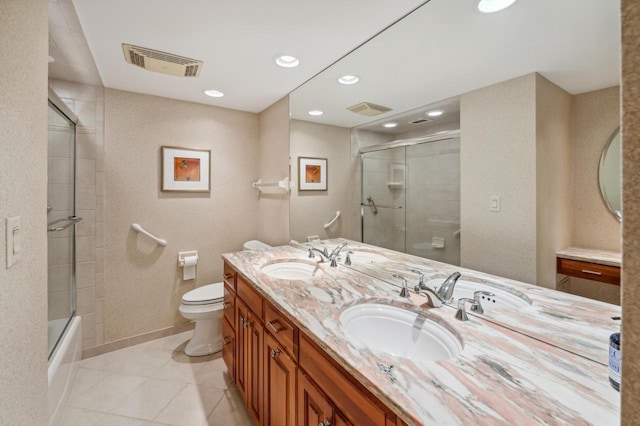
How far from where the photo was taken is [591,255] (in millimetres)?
831

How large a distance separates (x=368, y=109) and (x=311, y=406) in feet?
4.91

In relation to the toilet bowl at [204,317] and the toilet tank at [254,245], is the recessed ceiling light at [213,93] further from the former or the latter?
the toilet bowl at [204,317]

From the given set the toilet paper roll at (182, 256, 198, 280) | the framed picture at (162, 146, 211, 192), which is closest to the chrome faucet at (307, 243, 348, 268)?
the toilet paper roll at (182, 256, 198, 280)

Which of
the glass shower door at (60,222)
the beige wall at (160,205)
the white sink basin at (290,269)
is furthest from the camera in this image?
the beige wall at (160,205)

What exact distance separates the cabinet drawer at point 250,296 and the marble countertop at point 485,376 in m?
0.39

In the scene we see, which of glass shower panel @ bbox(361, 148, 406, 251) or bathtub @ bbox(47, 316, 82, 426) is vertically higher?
glass shower panel @ bbox(361, 148, 406, 251)

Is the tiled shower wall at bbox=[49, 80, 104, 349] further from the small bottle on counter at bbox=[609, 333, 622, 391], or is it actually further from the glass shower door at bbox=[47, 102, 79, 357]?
the small bottle on counter at bbox=[609, 333, 622, 391]

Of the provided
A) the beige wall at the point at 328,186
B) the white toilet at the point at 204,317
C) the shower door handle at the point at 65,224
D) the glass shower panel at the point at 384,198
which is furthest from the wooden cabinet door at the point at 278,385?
the shower door handle at the point at 65,224

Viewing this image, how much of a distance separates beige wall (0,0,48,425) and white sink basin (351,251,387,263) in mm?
1428

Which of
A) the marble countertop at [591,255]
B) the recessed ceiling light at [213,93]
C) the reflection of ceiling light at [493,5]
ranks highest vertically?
the recessed ceiling light at [213,93]

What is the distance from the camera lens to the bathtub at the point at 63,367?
61.7 inches

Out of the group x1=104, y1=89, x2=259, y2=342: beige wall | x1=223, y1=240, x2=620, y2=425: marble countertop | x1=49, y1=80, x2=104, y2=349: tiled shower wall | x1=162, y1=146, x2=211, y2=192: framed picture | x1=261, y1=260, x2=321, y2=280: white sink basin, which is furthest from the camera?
x1=162, y1=146, x2=211, y2=192: framed picture

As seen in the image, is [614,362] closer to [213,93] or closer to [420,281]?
[420,281]

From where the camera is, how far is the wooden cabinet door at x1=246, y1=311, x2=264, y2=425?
56.6 inches
